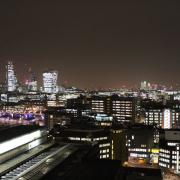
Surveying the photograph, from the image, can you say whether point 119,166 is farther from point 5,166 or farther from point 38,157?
point 5,166

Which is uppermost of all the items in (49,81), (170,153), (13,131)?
(49,81)

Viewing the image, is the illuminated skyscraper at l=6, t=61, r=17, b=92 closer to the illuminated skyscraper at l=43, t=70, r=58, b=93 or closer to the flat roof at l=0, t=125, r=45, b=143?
the illuminated skyscraper at l=43, t=70, r=58, b=93

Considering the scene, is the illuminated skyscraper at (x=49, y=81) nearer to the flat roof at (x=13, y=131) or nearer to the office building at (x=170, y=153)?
the office building at (x=170, y=153)

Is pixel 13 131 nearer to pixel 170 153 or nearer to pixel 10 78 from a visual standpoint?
pixel 170 153

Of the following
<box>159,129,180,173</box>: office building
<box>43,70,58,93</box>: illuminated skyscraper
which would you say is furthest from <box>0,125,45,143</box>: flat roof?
<box>43,70,58,93</box>: illuminated skyscraper

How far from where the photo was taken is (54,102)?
5484 cm

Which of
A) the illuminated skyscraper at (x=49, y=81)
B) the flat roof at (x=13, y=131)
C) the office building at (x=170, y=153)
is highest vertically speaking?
the illuminated skyscraper at (x=49, y=81)

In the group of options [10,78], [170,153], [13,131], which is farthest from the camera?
[10,78]

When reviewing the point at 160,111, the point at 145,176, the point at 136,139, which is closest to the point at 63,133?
the point at 136,139

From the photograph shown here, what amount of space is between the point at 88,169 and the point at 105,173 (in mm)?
513

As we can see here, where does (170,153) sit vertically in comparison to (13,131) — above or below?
below

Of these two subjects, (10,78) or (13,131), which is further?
(10,78)

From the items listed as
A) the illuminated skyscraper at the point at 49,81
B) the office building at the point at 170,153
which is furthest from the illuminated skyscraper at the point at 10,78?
the office building at the point at 170,153

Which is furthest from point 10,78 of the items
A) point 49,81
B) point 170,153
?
point 170,153
